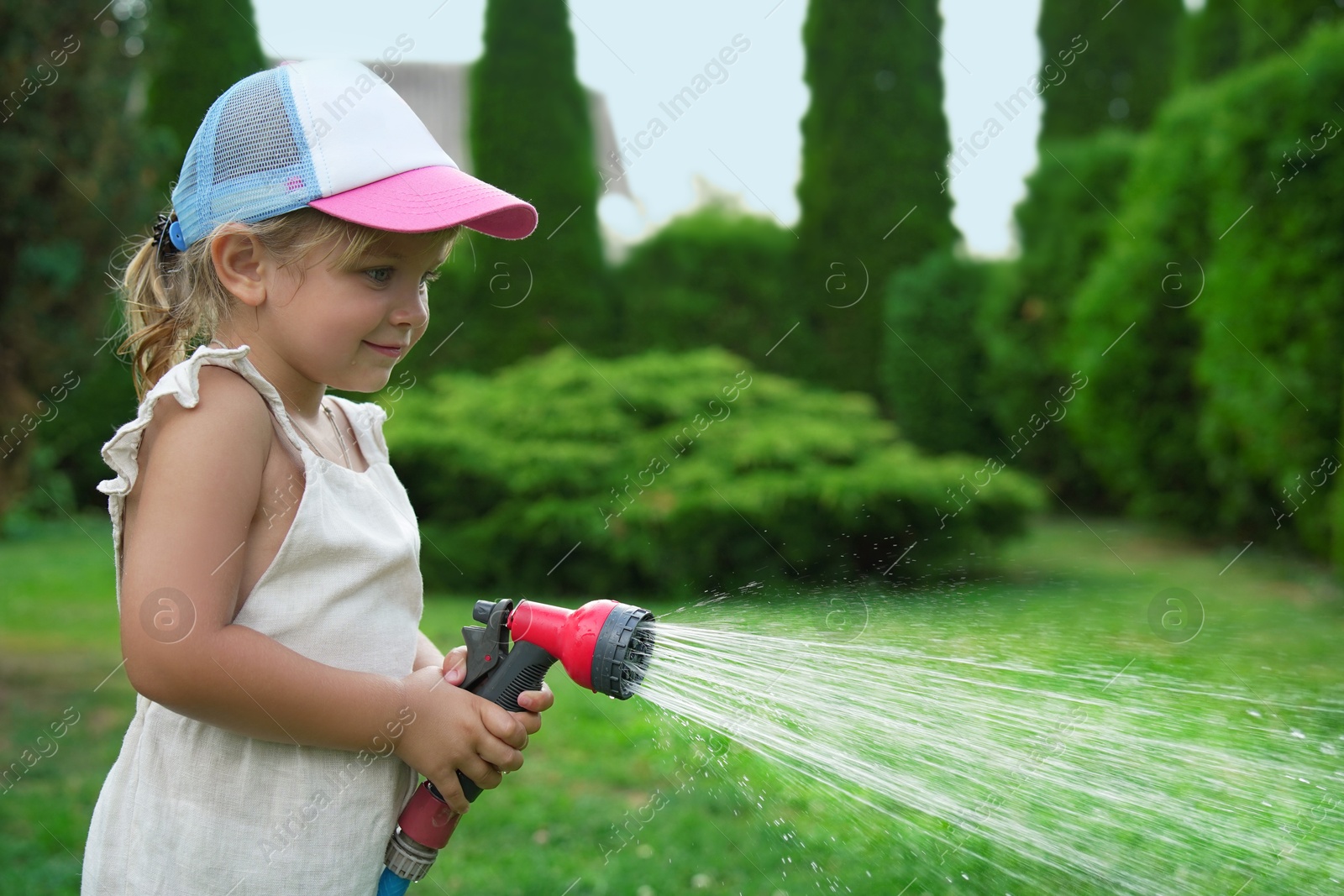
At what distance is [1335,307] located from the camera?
693 centimetres

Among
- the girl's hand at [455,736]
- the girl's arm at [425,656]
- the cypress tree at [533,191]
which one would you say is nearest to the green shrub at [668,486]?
the cypress tree at [533,191]

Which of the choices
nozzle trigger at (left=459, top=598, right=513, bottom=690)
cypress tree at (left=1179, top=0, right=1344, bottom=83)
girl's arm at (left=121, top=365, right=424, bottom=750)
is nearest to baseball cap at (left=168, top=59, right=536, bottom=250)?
girl's arm at (left=121, top=365, right=424, bottom=750)

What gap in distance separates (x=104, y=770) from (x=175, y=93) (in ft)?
27.5

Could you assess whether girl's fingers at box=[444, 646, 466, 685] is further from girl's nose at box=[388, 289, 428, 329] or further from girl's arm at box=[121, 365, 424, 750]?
girl's nose at box=[388, 289, 428, 329]

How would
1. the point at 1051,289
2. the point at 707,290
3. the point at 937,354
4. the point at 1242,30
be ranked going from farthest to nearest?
the point at 707,290, the point at 937,354, the point at 1051,289, the point at 1242,30

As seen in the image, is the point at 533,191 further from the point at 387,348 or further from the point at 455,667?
the point at 455,667

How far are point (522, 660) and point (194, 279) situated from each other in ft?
2.40

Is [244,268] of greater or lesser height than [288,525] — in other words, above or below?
above

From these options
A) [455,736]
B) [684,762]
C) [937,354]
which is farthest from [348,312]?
[937,354]

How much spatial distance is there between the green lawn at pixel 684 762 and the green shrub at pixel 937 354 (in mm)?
5020

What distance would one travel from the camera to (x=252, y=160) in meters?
1.55

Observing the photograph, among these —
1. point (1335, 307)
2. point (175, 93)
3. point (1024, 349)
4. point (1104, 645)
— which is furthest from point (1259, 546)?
point (175, 93)

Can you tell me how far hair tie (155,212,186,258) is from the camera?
1.65m

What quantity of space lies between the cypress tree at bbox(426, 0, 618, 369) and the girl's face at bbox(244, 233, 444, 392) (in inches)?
390
